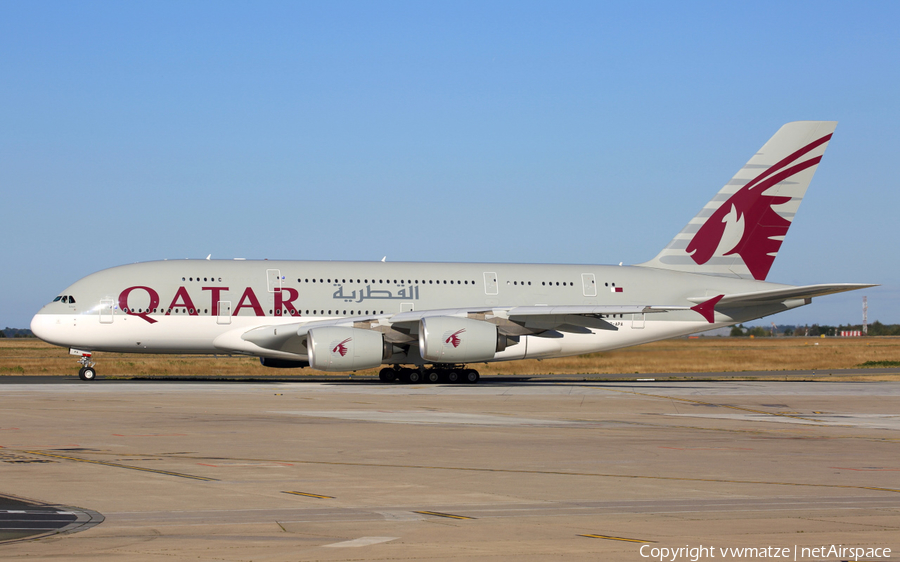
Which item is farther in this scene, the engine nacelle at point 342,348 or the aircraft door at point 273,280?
the aircraft door at point 273,280

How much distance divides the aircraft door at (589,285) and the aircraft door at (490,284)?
3.37 metres

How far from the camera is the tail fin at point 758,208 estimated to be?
36.1 meters

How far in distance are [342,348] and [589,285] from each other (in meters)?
10.6

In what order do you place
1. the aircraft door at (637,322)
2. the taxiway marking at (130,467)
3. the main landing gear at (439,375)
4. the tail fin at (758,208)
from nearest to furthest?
the taxiway marking at (130,467) < the main landing gear at (439,375) < the aircraft door at (637,322) < the tail fin at (758,208)

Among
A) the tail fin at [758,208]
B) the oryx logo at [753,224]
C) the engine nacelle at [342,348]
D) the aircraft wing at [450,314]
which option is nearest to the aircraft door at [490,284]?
the aircraft wing at [450,314]

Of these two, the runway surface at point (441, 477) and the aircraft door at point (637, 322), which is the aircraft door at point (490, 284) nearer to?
A: the aircraft door at point (637, 322)

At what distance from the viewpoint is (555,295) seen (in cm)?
3475

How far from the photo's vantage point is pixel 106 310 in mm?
31219

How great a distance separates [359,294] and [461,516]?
24.7 m

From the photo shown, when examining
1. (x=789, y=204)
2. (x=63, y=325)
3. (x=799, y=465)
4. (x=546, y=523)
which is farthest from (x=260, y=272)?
(x=546, y=523)

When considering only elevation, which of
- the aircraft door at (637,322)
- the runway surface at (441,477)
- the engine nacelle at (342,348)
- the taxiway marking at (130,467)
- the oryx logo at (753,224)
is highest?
the oryx logo at (753,224)

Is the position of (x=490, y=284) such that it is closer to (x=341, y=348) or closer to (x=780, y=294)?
(x=341, y=348)

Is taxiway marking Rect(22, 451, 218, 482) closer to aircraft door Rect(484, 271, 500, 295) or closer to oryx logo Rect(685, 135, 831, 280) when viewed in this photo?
aircraft door Rect(484, 271, 500, 295)

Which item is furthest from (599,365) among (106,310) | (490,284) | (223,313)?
(106,310)
